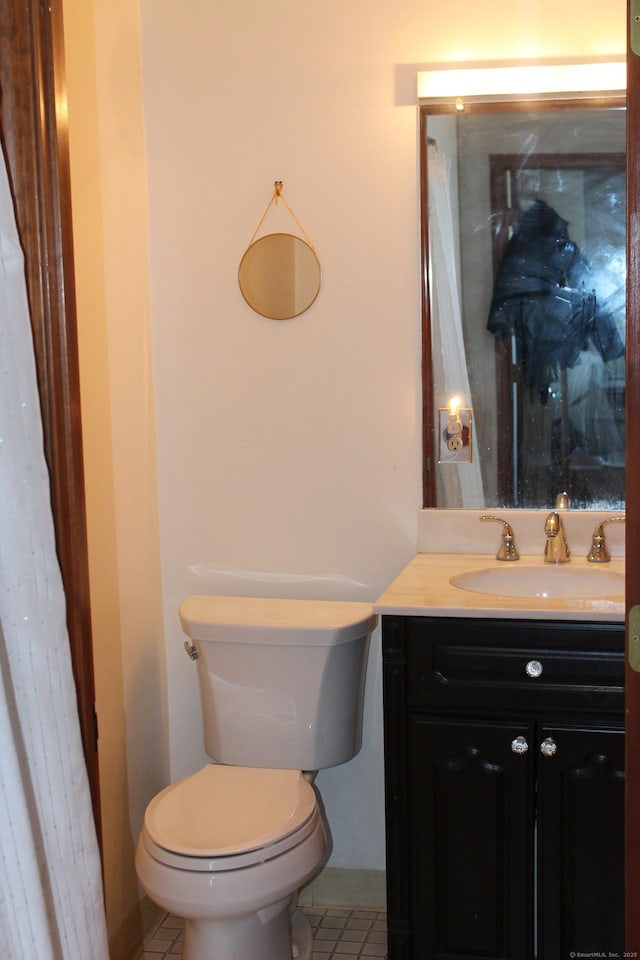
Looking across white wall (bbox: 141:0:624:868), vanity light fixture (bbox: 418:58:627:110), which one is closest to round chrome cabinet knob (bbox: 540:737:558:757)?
white wall (bbox: 141:0:624:868)

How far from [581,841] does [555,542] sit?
712 millimetres

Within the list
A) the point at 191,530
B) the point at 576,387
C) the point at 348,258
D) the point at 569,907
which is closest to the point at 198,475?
the point at 191,530

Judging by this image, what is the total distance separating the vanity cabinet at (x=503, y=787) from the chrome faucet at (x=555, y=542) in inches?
17.8

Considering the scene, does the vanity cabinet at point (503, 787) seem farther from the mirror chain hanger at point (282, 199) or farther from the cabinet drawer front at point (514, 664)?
the mirror chain hanger at point (282, 199)

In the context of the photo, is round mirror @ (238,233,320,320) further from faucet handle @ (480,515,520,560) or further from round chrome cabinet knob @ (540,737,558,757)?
round chrome cabinet knob @ (540,737,558,757)

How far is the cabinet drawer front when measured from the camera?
6.46 ft

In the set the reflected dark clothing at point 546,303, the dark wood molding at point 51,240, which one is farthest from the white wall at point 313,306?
the dark wood molding at point 51,240

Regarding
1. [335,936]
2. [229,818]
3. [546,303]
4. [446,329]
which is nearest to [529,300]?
[546,303]

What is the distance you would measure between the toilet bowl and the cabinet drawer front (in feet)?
1.26

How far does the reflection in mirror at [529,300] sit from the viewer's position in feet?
7.97

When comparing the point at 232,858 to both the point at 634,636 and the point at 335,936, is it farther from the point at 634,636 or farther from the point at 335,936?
the point at 634,636

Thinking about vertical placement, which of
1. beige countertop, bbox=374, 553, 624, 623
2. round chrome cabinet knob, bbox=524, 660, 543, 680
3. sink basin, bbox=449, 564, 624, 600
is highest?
beige countertop, bbox=374, 553, 624, 623

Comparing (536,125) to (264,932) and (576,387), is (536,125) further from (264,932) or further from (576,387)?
(264,932)

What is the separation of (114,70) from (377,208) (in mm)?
719
